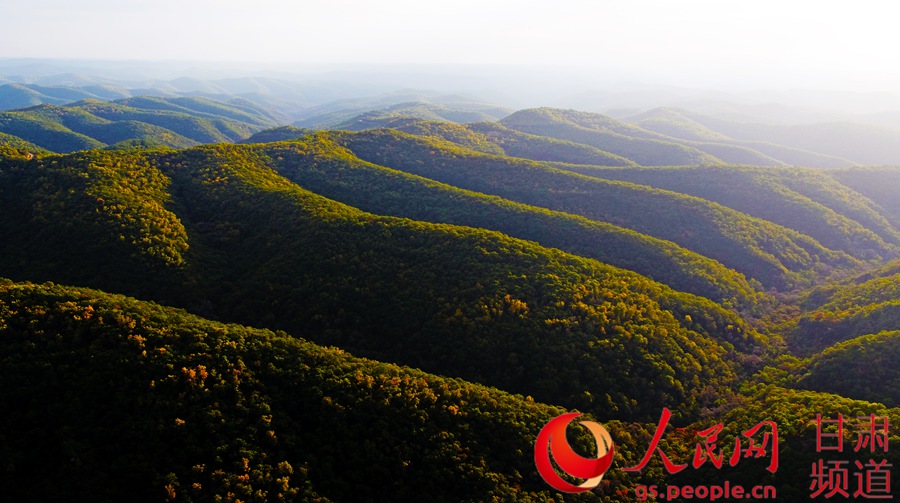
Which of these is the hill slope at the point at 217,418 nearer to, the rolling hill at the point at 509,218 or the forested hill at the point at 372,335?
the forested hill at the point at 372,335

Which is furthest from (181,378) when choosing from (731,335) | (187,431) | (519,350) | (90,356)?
(731,335)

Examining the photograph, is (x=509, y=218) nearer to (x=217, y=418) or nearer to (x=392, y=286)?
(x=392, y=286)

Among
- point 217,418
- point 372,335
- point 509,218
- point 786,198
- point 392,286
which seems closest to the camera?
point 217,418

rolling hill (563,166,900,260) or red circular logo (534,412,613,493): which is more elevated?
rolling hill (563,166,900,260)

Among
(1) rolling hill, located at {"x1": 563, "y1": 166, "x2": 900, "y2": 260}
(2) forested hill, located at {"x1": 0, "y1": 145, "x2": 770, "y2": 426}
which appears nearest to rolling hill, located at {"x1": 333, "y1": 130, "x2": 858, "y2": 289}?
(1) rolling hill, located at {"x1": 563, "y1": 166, "x2": 900, "y2": 260}

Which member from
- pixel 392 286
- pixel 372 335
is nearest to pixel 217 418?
pixel 372 335

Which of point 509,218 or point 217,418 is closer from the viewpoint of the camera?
point 217,418

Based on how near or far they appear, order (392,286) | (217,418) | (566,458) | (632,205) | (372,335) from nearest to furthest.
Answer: (217,418)
(566,458)
(372,335)
(392,286)
(632,205)

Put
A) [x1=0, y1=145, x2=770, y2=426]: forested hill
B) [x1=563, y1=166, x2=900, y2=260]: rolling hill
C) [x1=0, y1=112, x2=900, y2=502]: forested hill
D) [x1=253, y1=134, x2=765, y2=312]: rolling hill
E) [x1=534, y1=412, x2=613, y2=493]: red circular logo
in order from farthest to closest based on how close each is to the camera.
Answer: [x1=563, y1=166, x2=900, y2=260]: rolling hill, [x1=253, y1=134, x2=765, y2=312]: rolling hill, [x1=0, y1=145, x2=770, y2=426]: forested hill, [x1=534, y1=412, x2=613, y2=493]: red circular logo, [x1=0, y1=112, x2=900, y2=502]: forested hill

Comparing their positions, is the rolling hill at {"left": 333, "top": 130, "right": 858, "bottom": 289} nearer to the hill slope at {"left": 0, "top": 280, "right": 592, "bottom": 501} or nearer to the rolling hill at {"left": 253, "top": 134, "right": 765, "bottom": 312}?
the rolling hill at {"left": 253, "top": 134, "right": 765, "bottom": 312}
